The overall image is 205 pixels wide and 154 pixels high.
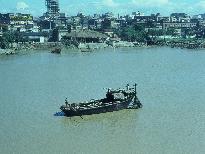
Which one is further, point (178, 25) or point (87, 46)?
point (178, 25)

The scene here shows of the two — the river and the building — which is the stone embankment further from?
the river

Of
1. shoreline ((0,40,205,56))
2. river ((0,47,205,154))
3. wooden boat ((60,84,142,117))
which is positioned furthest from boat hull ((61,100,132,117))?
shoreline ((0,40,205,56))

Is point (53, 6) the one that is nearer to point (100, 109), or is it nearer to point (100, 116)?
point (100, 109)

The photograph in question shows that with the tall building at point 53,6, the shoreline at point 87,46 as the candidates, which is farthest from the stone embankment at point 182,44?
the tall building at point 53,6

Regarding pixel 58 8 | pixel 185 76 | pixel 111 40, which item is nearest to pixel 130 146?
pixel 185 76

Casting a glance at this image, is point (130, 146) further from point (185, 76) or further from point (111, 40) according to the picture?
point (111, 40)

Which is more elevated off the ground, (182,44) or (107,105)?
(107,105)

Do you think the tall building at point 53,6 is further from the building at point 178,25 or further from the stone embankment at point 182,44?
the stone embankment at point 182,44

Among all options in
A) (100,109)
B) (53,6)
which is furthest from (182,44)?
(100,109)
